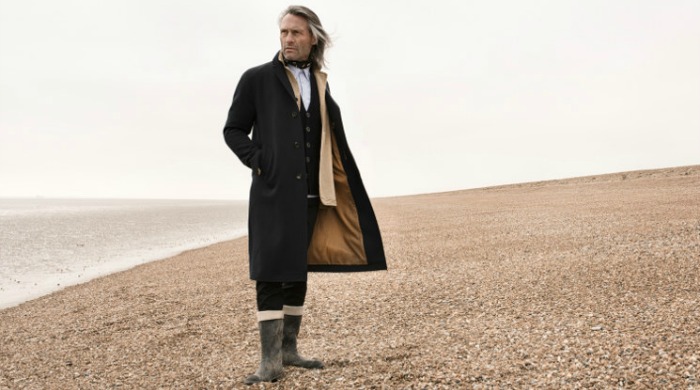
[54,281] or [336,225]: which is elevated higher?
[336,225]

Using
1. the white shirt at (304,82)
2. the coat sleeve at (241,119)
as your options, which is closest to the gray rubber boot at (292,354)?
the coat sleeve at (241,119)

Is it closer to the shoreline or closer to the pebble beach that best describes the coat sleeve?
the pebble beach

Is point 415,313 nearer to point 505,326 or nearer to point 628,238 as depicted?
point 505,326

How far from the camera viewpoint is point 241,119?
377 cm

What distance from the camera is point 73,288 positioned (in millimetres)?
11906

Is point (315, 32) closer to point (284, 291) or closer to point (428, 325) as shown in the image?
point (284, 291)

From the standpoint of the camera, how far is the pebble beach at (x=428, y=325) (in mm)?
3961

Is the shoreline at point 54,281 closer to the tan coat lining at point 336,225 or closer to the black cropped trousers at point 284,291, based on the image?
the black cropped trousers at point 284,291

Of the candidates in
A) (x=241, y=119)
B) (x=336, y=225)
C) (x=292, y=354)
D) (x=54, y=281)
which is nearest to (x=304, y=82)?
(x=241, y=119)

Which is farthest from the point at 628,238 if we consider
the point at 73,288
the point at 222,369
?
the point at 73,288

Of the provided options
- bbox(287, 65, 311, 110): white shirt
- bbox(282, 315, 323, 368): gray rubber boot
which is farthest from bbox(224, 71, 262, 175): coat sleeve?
bbox(282, 315, 323, 368): gray rubber boot

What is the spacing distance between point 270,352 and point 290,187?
1182 mm

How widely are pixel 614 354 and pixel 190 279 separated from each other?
27.3 ft

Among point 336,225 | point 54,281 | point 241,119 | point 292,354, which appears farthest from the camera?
point 54,281
